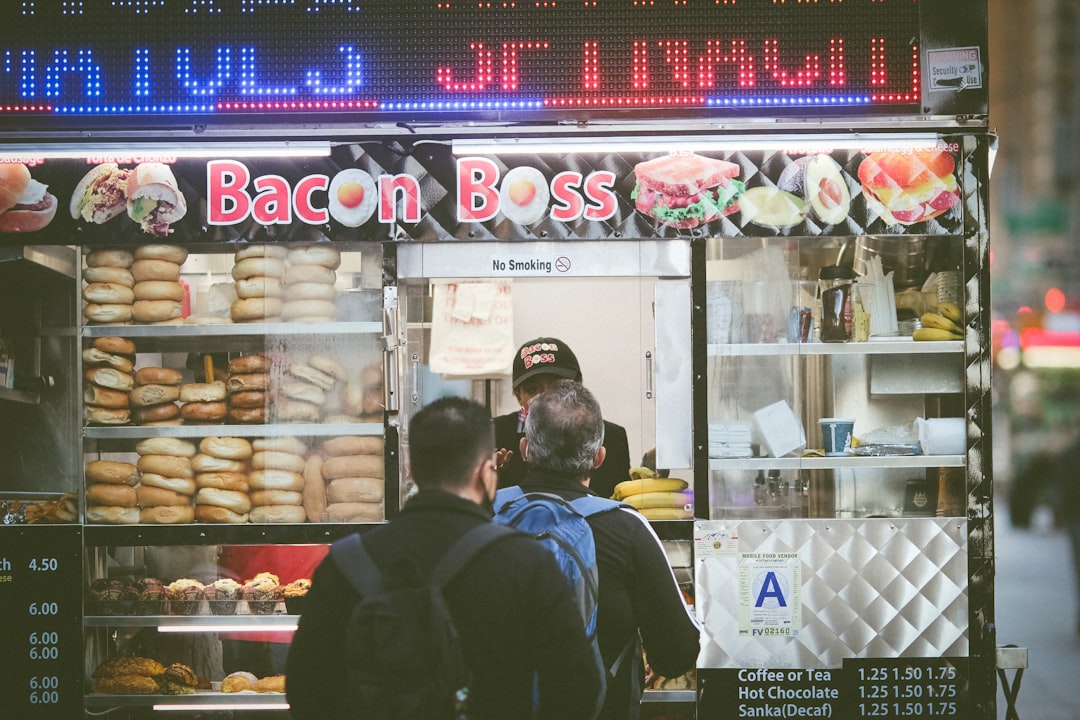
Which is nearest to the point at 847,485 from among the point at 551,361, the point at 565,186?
the point at 551,361

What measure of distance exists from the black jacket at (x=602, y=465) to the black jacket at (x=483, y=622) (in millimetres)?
2736

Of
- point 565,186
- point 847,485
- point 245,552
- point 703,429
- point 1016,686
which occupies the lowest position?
point 1016,686

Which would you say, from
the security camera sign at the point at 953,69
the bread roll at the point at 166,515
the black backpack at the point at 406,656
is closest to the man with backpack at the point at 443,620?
the black backpack at the point at 406,656

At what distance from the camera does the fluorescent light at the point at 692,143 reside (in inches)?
197

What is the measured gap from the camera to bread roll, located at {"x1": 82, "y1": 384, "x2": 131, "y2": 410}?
523 centimetres

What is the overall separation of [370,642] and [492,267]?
2860 mm

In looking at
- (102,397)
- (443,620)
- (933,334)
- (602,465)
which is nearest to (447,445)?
(443,620)

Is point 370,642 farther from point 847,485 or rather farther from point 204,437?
point 847,485

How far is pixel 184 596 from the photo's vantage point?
206 inches

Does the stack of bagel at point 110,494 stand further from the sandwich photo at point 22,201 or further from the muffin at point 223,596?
the sandwich photo at point 22,201

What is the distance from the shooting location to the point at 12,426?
5535mm

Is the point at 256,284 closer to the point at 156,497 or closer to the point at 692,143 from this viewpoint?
the point at 156,497

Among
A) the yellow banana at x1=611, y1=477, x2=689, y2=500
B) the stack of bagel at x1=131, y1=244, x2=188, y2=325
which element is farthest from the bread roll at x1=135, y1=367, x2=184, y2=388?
the yellow banana at x1=611, y1=477, x2=689, y2=500

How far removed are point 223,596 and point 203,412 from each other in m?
0.94
